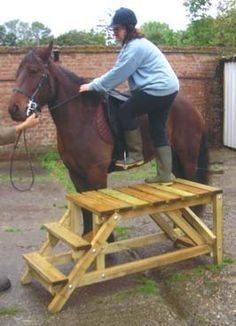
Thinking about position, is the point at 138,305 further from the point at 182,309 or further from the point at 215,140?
the point at 215,140

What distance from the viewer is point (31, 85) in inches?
184

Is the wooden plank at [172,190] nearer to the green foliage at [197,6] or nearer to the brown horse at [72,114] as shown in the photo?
the brown horse at [72,114]

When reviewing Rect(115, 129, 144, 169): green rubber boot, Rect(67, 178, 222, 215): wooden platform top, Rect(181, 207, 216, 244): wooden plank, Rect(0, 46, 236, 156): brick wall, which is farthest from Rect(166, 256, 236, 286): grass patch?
Rect(0, 46, 236, 156): brick wall

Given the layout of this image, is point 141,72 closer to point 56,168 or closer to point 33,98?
point 33,98

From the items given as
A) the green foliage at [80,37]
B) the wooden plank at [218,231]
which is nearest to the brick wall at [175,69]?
the wooden plank at [218,231]

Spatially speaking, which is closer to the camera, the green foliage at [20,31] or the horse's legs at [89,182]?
the horse's legs at [89,182]

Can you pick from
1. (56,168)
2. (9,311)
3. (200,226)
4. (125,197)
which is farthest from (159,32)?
(9,311)

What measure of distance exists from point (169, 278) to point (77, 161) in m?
1.34

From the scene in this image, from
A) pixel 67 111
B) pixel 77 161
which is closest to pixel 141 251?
pixel 77 161

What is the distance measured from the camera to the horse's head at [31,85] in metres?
4.61

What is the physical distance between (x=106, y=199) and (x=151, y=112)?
98 centimetres

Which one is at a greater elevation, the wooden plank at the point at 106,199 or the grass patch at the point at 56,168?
the wooden plank at the point at 106,199

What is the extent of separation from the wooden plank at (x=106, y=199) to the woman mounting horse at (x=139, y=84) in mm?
480

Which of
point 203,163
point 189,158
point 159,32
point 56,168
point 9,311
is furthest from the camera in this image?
point 159,32
